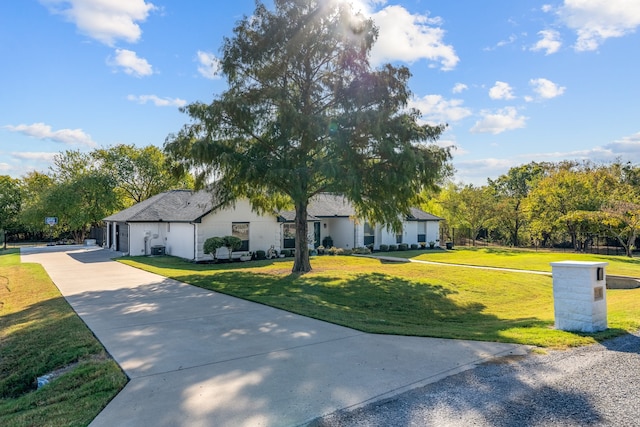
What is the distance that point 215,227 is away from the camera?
21750 mm

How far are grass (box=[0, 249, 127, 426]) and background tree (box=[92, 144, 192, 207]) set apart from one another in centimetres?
3269

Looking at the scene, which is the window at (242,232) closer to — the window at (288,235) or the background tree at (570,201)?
the window at (288,235)

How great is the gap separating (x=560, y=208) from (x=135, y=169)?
133ft

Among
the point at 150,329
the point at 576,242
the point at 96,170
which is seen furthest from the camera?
the point at 96,170

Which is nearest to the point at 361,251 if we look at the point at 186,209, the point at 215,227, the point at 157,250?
the point at 215,227

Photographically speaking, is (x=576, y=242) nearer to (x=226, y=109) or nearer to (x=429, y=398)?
(x=226, y=109)

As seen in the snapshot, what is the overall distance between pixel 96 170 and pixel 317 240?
25466 mm

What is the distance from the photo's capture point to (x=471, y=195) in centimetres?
3988

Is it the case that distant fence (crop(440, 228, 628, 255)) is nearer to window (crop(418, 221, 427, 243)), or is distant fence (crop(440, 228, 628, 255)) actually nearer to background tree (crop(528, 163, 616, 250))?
background tree (crop(528, 163, 616, 250))

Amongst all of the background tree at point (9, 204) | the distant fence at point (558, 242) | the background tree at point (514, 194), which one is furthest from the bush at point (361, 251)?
the background tree at point (9, 204)

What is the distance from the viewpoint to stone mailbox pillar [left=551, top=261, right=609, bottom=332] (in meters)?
6.22

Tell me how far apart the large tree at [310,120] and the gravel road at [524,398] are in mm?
8500

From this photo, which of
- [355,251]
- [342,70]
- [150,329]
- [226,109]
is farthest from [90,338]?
[355,251]

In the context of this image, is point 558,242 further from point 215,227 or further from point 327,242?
point 215,227
